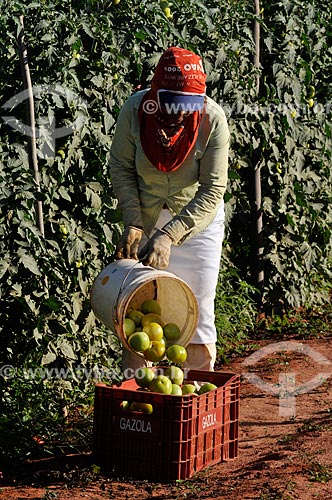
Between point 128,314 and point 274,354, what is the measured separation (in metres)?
2.30

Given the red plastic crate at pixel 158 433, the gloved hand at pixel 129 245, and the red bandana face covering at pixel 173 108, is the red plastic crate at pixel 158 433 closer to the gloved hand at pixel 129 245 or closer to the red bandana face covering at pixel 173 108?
the gloved hand at pixel 129 245

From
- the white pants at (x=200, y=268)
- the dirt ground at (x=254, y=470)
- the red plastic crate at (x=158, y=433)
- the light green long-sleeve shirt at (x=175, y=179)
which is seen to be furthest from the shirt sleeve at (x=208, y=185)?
the dirt ground at (x=254, y=470)

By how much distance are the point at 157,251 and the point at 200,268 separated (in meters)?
0.41

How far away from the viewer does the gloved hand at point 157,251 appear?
14.0ft

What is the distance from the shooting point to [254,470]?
4.27 meters

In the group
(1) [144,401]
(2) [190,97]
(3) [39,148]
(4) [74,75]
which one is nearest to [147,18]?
(4) [74,75]

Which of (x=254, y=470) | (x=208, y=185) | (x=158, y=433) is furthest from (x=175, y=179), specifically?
(x=254, y=470)

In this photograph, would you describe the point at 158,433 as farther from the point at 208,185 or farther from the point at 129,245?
the point at 208,185

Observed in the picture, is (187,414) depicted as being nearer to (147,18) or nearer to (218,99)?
(147,18)

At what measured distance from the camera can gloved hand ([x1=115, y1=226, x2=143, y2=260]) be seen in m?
4.45

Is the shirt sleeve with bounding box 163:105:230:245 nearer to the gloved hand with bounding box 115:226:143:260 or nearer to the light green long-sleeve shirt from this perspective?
the light green long-sleeve shirt

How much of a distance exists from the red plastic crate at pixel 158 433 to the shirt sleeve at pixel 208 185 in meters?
0.68

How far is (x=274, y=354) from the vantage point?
257 inches

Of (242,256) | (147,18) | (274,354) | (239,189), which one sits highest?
(147,18)
